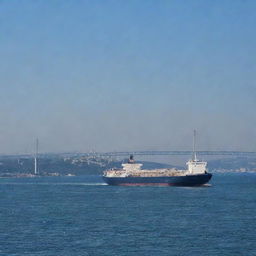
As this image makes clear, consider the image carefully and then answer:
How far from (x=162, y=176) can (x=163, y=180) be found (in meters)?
1.10

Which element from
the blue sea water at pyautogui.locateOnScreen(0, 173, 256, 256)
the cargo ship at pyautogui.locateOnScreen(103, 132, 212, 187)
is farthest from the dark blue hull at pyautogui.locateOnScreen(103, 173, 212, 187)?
the blue sea water at pyautogui.locateOnScreen(0, 173, 256, 256)

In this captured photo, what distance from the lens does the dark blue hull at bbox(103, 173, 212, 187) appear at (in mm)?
87500

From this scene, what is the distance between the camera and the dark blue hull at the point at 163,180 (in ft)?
287

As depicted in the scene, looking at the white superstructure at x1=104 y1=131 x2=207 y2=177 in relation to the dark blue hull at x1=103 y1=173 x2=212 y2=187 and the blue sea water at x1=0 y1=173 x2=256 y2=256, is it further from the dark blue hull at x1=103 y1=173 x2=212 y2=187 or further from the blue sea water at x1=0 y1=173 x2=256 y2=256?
the blue sea water at x1=0 y1=173 x2=256 y2=256

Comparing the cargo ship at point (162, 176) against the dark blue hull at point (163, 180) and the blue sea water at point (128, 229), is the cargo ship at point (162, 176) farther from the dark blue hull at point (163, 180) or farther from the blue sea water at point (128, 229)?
the blue sea water at point (128, 229)

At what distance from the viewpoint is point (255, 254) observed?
28750mm

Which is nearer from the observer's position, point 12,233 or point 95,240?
point 95,240

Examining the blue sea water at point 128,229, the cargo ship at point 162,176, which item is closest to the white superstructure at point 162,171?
the cargo ship at point 162,176

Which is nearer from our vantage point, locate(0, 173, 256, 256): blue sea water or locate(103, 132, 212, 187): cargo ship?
locate(0, 173, 256, 256): blue sea water

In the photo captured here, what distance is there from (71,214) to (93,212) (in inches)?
76.9

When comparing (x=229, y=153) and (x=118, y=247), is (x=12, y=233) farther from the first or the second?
(x=229, y=153)


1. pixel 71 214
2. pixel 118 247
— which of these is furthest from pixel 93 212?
pixel 118 247

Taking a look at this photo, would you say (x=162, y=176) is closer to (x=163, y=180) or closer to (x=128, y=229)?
(x=163, y=180)

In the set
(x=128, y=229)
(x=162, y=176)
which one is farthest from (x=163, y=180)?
(x=128, y=229)
